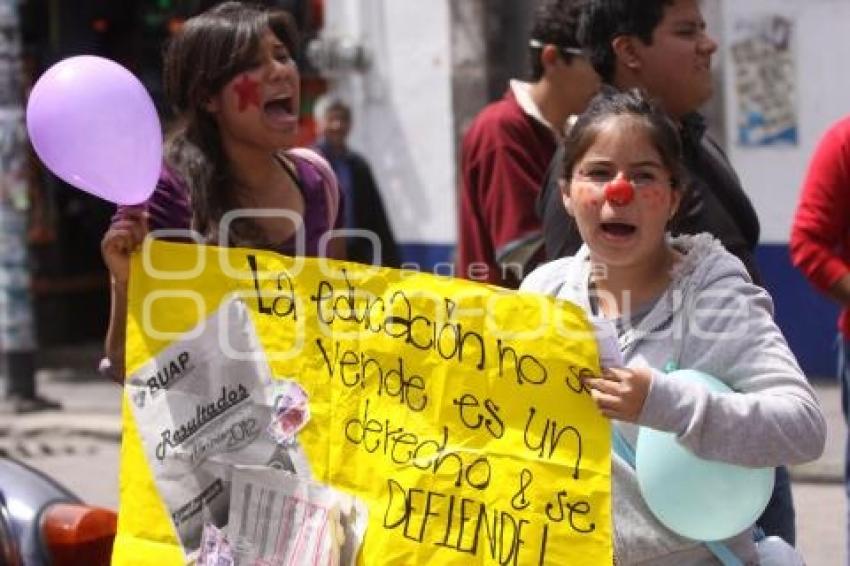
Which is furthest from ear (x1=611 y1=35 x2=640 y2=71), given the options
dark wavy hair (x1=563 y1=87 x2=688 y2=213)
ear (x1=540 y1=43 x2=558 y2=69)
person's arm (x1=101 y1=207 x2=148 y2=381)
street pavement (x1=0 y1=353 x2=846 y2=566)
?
street pavement (x1=0 y1=353 x2=846 y2=566)

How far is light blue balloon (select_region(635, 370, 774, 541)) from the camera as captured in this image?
2.92 metres

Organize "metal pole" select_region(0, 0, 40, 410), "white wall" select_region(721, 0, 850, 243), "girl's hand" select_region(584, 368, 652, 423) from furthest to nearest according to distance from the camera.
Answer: "metal pole" select_region(0, 0, 40, 410) < "white wall" select_region(721, 0, 850, 243) < "girl's hand" select_region(584, 368, 652, 423)

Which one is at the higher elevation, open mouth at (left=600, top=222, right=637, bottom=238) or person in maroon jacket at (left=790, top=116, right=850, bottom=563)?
open mouth at (left=600, top=222, right=637, bottom=238)

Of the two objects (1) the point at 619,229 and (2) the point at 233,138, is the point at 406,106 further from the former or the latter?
(1) the point at 619,229

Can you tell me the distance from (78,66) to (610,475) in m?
1.37

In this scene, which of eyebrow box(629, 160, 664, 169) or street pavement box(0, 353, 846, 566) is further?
street pavement box(0, 353, 846, 566)

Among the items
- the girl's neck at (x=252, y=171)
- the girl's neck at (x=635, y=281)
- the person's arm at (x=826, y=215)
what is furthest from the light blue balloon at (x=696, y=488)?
the person's arm at (x=826, y=215)

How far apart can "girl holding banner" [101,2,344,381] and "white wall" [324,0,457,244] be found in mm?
7548

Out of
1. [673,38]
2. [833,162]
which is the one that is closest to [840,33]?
[833,162]

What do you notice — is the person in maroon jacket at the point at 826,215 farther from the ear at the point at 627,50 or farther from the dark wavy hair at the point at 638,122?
the dark wavy hair at the point at 638,122

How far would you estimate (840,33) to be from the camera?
9.77m

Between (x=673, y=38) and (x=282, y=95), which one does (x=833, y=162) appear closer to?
(x=673, y=38)

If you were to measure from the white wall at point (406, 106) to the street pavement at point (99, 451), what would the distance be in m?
2.33

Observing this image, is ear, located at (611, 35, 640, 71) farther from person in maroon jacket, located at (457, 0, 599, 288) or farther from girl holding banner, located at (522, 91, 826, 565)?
person in maroon jacket, located at (457, 0, 599, 288)
